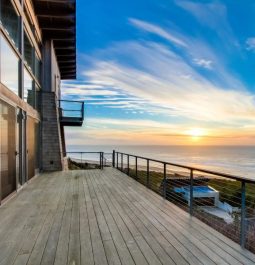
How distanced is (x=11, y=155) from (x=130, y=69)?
9.78 meters

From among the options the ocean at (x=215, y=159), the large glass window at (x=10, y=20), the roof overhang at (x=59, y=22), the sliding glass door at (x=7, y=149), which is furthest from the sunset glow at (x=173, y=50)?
the ocean at (x=215, y=159)

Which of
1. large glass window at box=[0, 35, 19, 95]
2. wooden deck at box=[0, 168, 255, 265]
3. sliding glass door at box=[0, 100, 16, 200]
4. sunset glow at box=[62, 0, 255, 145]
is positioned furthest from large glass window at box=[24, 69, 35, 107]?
sunset glow at box=[62, 0, 255, 145]

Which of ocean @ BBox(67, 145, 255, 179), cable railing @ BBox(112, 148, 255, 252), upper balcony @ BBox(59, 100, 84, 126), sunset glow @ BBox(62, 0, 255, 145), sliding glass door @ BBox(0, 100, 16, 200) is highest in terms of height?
sunset glow @ BBox(62, 0, 255, 145)

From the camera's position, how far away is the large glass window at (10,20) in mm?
5369

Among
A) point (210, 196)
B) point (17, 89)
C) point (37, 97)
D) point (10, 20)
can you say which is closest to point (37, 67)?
point (37, 97)

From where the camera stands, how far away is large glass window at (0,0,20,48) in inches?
211

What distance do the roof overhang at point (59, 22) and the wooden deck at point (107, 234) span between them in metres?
7.06

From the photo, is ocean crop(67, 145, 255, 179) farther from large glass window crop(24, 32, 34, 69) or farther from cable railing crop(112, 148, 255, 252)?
large glass window crop(24, 32, 34, 69)

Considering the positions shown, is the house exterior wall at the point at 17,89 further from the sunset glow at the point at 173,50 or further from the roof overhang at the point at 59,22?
the sunset glow at the point at 173,50

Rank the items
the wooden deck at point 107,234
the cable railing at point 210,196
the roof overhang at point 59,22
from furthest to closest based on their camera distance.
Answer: the roof overhang at point 59,22
the cable railing at point 210,196
the wooden deck at point 107,234

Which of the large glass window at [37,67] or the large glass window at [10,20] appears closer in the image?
the large glass window at [10,20]

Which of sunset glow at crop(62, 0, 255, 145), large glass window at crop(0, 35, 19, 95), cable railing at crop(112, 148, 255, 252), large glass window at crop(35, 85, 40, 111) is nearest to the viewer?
cable railing at crop(112, 148, 255, 252)

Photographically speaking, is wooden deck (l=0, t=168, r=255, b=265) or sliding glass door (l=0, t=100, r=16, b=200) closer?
wooden deck (l=0, t=168, r=255, b=265)

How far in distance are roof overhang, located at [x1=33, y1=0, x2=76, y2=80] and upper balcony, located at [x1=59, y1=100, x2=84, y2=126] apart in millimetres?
2723
